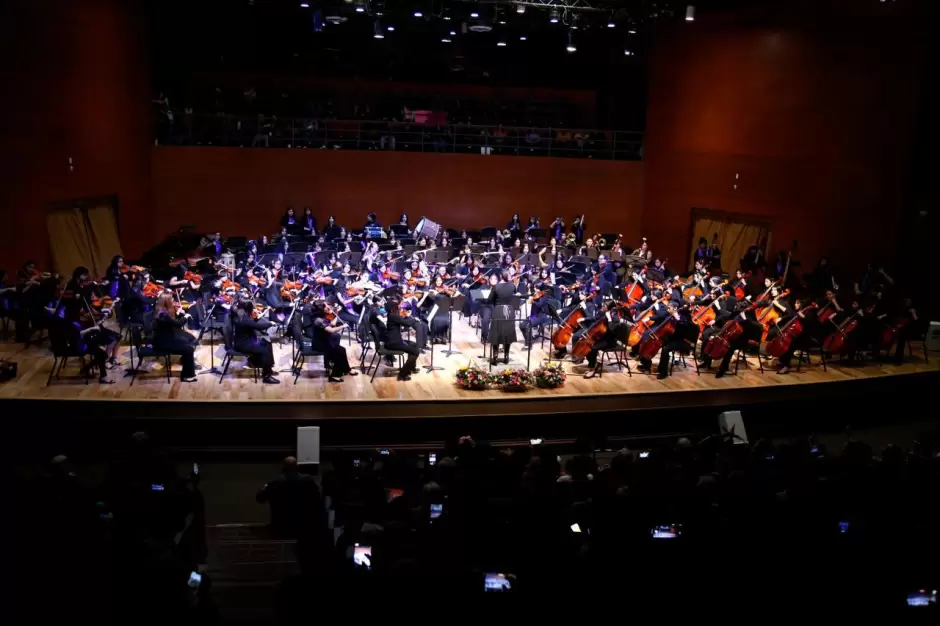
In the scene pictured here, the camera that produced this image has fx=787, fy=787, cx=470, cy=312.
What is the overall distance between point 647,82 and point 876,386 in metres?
14.0

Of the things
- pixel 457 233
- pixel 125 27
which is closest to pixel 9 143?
pixel 125 27

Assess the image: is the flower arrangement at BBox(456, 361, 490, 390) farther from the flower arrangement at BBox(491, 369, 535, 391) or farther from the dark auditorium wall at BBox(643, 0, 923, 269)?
the dark auditorium wall at BBox(643, 0, 923, 269)

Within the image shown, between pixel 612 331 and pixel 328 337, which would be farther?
pixel 612 331

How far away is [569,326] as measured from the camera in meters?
12.6

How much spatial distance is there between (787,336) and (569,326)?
3509 millimetres

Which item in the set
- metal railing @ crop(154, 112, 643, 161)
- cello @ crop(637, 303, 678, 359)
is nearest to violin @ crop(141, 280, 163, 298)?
cello @ crop(637, 303, 678, 359)

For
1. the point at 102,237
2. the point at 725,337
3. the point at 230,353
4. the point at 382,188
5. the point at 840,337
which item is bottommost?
the point at 230,353

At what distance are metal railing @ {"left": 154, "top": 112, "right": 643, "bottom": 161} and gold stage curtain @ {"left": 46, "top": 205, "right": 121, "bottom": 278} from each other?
3782 mm

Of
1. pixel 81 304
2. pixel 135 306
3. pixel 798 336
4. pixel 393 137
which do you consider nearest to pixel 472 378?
pixel 135 306

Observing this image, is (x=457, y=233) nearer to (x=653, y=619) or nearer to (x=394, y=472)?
(x=394, y=472)

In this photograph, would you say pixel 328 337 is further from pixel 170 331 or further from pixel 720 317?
pixel 720 317

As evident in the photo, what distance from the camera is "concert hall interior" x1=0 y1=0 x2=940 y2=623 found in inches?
226

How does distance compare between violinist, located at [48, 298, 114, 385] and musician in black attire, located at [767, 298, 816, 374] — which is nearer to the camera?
violinist, located at [48, 298, 114, 385]

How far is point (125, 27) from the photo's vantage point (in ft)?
59.8
